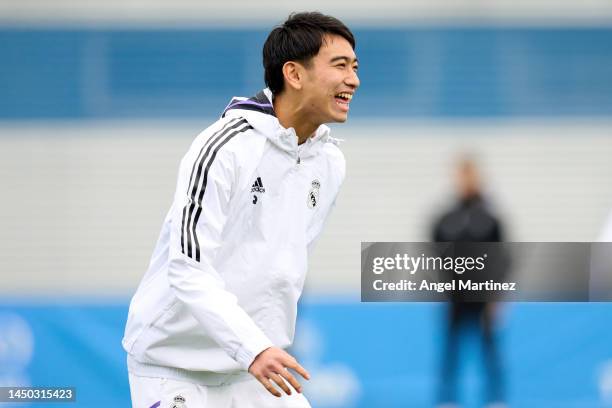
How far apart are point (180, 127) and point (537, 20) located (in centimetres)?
415

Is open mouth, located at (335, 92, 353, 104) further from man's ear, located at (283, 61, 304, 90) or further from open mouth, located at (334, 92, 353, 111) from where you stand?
man's ear, located at (283, 61, 304, 90)

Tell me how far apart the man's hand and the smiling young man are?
0.75ft

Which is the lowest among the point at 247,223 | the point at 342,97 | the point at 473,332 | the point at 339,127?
the point at 247,223

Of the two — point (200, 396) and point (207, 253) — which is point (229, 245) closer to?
point (207, 253)

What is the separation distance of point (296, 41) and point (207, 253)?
79 cm

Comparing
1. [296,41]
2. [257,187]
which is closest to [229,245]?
[257,187]

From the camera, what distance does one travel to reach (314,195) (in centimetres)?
386

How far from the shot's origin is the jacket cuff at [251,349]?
10.7 feet

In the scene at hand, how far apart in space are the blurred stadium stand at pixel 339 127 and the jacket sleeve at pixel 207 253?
872cm

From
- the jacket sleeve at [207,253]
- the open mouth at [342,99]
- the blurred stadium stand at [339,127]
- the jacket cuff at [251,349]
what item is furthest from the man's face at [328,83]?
the blurred stadium stand at [339,127]

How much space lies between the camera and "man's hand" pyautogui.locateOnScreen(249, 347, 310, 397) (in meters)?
3.19

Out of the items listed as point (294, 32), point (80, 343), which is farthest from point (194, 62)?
point (294, 32)

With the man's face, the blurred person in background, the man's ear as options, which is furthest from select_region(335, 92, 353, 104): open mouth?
the blurred person in background

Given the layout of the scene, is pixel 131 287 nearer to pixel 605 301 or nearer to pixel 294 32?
pixel 605 301
